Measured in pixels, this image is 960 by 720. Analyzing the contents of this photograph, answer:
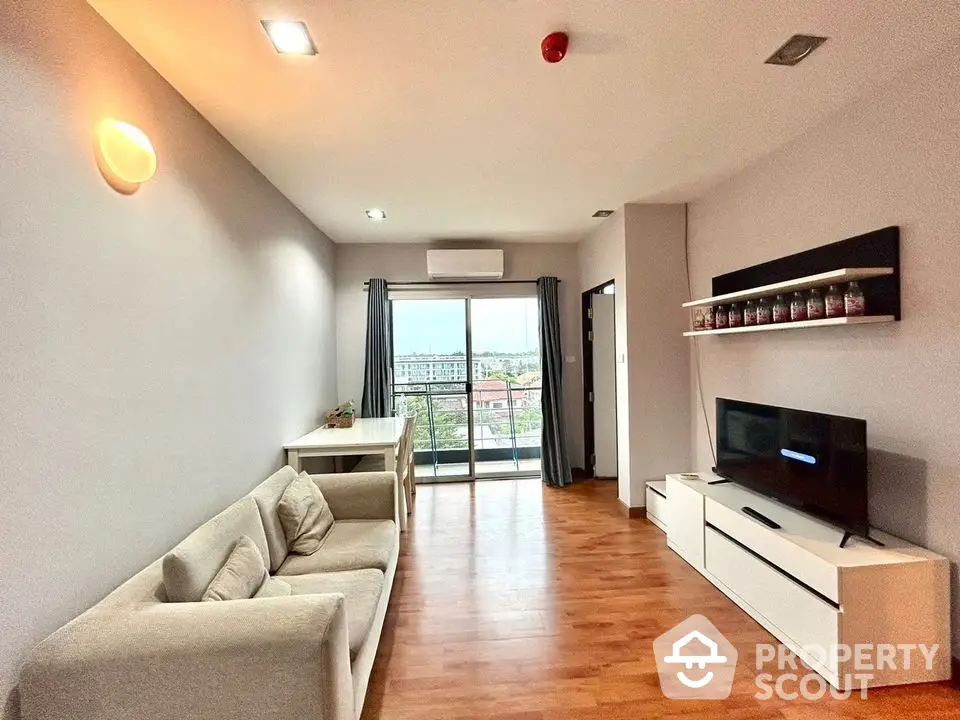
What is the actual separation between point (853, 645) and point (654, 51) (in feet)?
8.62

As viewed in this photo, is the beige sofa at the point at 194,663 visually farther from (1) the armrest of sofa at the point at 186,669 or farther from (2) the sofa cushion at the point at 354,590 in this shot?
(2) the sofa cushion at the point at 354,590

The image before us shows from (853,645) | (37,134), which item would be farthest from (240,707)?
(853,645)

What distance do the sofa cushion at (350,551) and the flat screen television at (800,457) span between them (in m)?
2.24

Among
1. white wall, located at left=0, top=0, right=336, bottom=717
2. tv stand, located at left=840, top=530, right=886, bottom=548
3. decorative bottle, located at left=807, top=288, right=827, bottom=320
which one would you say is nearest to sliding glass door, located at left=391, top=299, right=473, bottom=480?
white wall, located at left=0, top=0, right=336, bottom=717

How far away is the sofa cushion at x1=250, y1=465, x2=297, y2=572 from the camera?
2326mm

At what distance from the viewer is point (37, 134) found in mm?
1372

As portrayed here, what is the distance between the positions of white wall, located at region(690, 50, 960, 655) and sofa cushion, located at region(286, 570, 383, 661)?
98.2 inches

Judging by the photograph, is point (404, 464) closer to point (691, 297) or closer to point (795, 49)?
point (691, 297)

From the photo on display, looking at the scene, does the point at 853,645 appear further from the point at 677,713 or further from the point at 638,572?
the point at 638,572

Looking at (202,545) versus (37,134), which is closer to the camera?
(37,134)

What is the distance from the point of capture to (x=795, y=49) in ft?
6.20

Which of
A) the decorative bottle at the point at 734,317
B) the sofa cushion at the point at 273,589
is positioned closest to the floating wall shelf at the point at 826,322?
the decorative bottle at the point at 734,317

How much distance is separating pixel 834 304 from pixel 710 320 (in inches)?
42.4

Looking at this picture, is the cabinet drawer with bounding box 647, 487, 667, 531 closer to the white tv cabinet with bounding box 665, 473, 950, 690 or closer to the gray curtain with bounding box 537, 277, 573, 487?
the white tv cabinet with bounding box 665, 473, 950, 690
